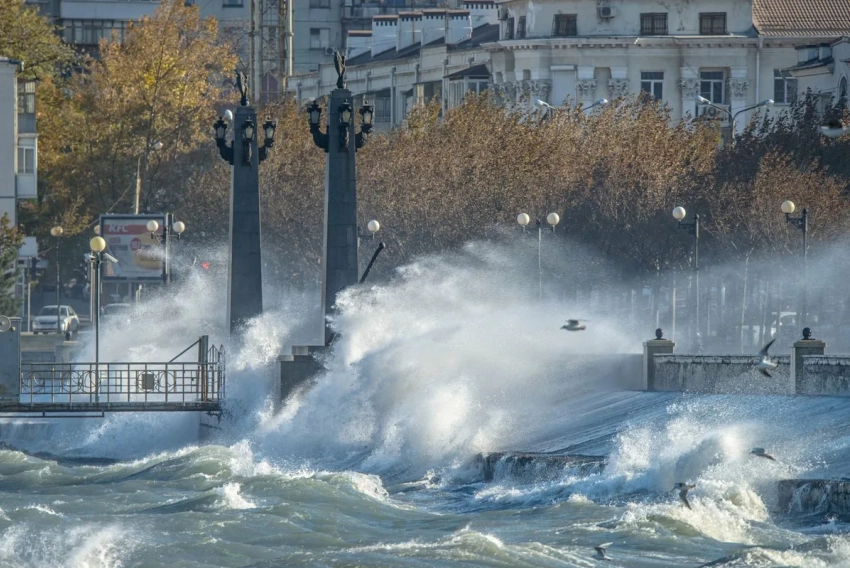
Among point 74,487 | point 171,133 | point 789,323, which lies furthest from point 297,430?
point 171,133

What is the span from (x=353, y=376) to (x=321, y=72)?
6246 cm

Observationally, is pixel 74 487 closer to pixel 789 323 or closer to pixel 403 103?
pixel 789 323

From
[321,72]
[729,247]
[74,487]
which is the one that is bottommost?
[74,487]

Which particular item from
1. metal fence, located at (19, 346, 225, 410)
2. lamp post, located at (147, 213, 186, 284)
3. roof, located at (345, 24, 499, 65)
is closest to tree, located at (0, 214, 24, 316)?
lamp post, located at (147, 213, 186, 284)

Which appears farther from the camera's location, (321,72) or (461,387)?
(321,72)

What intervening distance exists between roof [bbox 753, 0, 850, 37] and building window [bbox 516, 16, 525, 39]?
9.47 metres

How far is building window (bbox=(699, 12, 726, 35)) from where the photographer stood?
3543 inches

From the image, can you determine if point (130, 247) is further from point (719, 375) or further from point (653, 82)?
point (719, 375)

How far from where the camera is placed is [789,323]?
201 ft

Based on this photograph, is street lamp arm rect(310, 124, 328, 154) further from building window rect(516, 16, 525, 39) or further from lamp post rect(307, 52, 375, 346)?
building window rect(516, 16, 525, 39)

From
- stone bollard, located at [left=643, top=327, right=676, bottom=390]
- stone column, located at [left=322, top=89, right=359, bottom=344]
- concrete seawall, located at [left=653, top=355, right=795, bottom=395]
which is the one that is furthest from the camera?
stone bollard, located at [left=643, top=327, right=676, bottom=390]

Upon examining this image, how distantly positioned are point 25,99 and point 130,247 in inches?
445

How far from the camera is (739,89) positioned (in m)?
89.6

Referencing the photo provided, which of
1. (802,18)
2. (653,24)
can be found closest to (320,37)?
(653,24)
